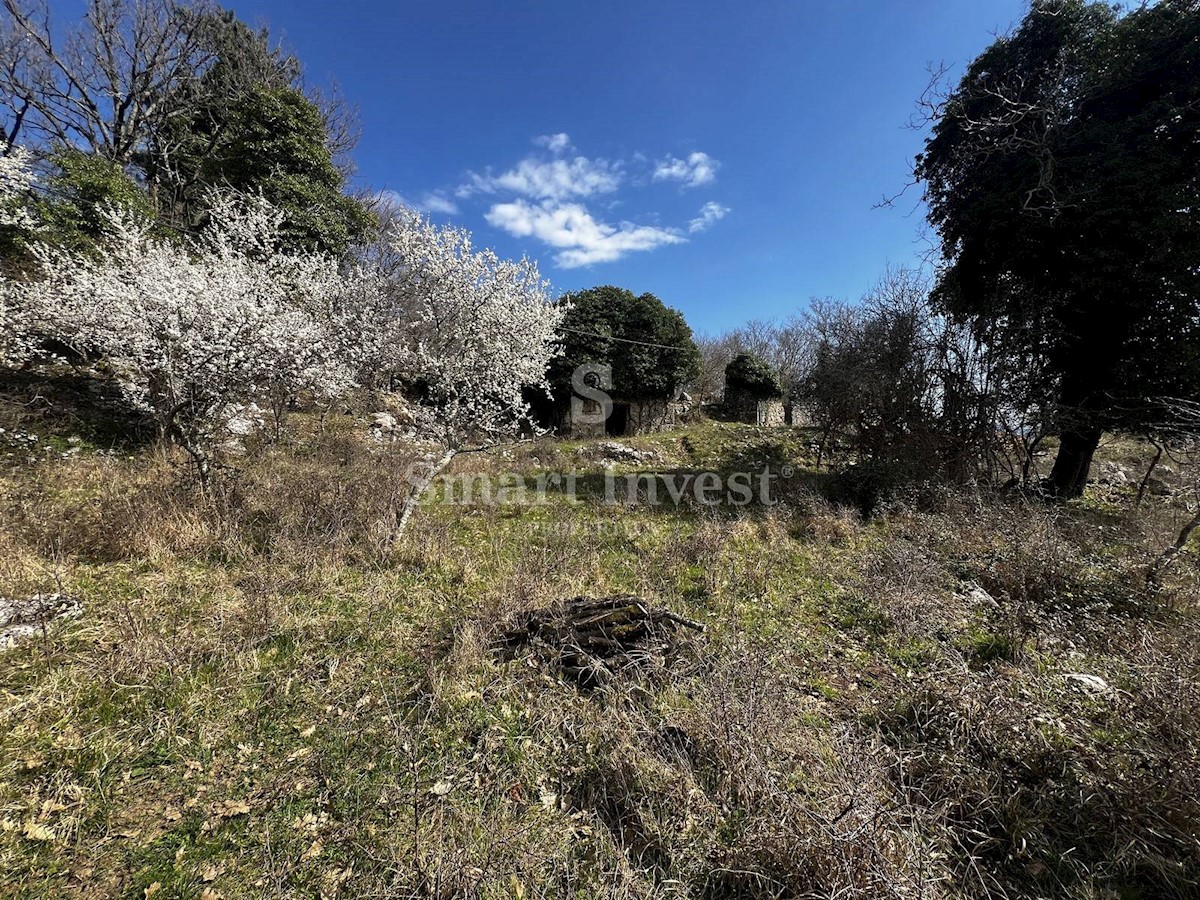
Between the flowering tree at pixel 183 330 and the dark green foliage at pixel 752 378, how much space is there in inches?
662

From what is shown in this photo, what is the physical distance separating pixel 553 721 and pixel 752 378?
19.5 meters

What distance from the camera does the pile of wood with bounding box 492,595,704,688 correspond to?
3.42m

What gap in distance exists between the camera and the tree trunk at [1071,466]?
8469 millimetres

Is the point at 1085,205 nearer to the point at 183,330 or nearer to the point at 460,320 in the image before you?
the point at 460,320

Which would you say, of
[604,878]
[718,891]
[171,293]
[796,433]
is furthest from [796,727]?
[796,433]

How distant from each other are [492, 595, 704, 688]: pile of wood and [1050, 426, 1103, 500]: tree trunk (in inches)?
391

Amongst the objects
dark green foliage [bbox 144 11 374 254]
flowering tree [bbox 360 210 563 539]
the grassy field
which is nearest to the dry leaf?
the grassy field

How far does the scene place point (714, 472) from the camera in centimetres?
1116

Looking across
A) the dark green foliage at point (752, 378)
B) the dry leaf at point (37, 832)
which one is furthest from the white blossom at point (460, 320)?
the dark green foliage at point (752, 378)

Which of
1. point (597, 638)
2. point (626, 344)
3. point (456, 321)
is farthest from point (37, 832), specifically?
point (626, 344)

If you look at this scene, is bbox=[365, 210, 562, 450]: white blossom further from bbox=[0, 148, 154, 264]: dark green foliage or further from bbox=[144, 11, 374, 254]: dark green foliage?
bbox=[0, 148, 154, 264]: dark green foliage

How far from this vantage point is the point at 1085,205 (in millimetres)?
6902

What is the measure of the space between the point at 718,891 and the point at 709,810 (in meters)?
0.34

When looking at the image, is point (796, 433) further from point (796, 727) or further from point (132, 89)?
point (132, 89)
